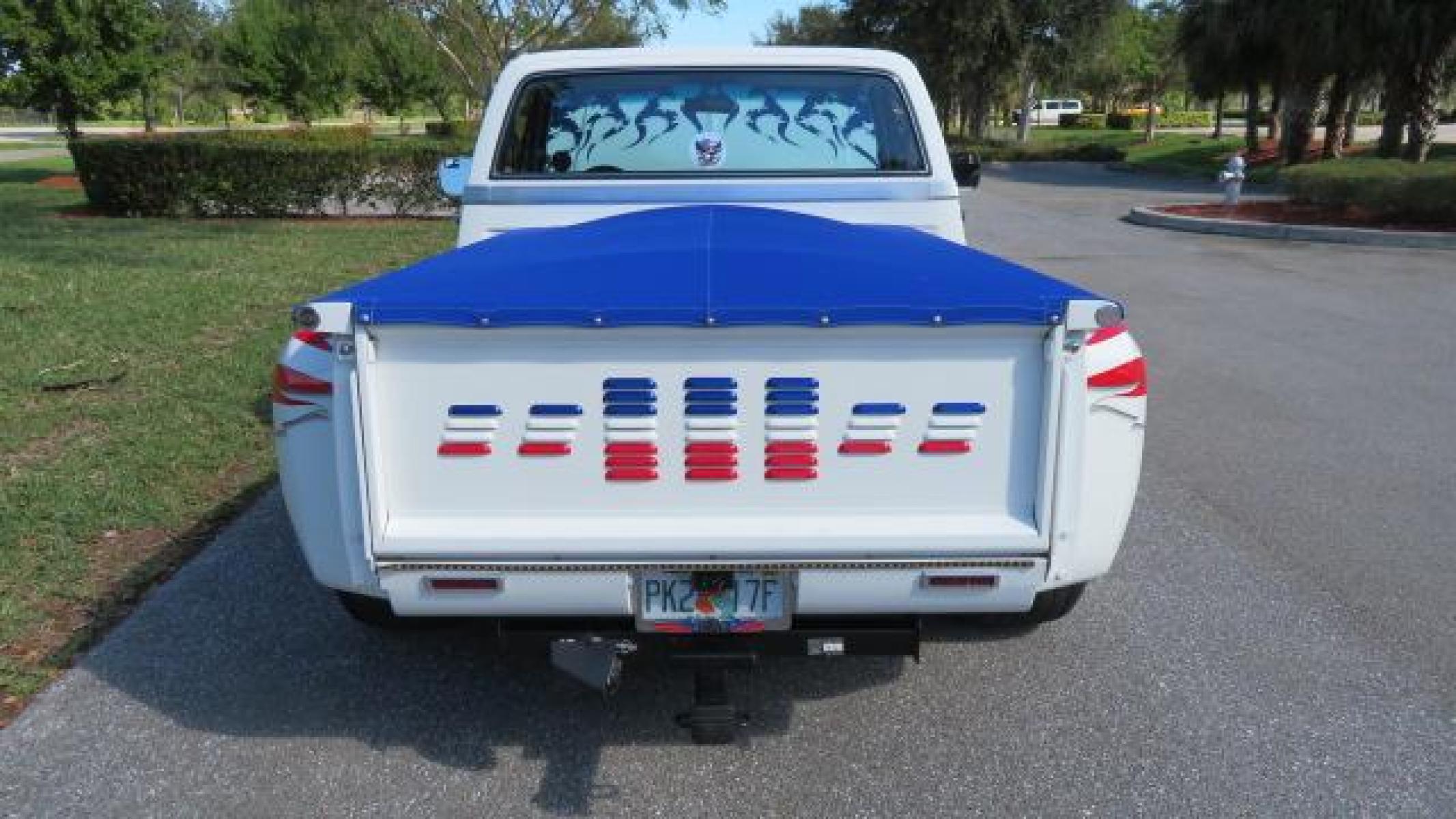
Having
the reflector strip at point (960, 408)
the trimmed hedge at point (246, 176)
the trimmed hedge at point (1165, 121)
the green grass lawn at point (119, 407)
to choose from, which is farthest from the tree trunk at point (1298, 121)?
the trimmed hedge at point (1165, 121)

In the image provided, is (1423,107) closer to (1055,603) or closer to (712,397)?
(1055,603)

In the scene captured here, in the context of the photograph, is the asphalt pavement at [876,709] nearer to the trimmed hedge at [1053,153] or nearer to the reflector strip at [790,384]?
the reflector strip at [790,384]

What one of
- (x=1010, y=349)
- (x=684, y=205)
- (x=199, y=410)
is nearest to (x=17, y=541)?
(x=199, y=410)

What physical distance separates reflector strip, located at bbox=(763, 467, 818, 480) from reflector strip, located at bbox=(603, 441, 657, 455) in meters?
0.29

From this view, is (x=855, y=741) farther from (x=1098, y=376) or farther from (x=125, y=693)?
(x=125, y=693)

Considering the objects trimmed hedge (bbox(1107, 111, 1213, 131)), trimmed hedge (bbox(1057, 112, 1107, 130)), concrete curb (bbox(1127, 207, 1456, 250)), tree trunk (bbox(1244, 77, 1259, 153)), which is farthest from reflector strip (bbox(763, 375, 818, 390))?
trimmed hedge (bbox(1057, 112, 1107, 130))

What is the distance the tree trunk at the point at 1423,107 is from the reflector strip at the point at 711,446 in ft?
90.9

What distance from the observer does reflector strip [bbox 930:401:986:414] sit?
2709 mm

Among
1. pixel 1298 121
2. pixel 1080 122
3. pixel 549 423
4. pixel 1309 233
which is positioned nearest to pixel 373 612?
pixel 549 423

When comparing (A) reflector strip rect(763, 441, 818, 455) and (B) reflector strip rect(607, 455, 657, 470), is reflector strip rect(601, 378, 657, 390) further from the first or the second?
(A) reflector strip rect(763, 441, 818, 455)

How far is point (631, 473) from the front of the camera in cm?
274

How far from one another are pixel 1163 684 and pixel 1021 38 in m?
48.6

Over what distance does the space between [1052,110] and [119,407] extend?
99.5 metres

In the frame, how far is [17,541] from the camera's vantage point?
184 inches
